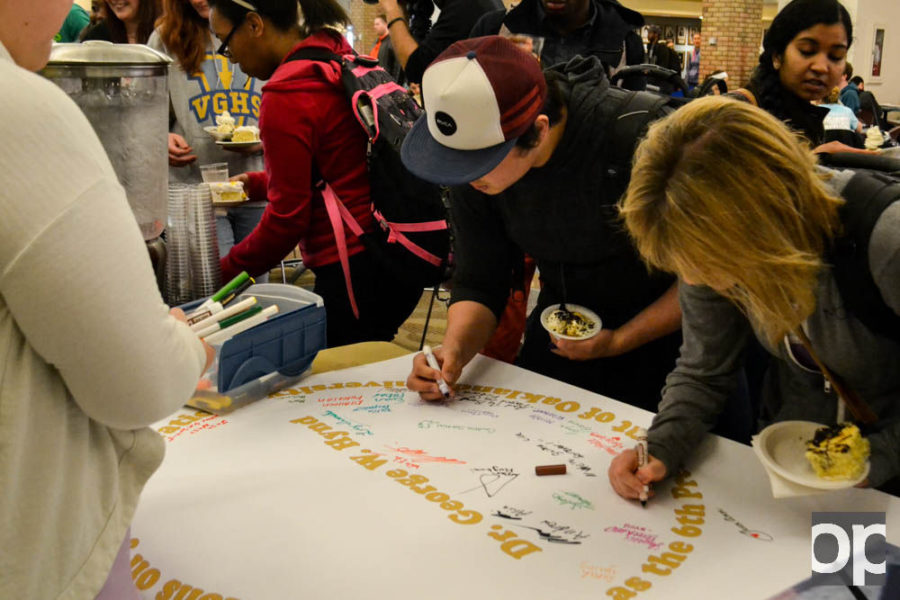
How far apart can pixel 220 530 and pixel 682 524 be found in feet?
2.20

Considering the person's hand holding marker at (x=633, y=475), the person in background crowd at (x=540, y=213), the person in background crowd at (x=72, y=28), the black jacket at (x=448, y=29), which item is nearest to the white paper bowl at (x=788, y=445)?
the person's hand holding marker at (x=633, y=475)

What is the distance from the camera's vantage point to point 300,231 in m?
2.18

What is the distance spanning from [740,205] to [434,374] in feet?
2.62

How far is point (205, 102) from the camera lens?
119 inches

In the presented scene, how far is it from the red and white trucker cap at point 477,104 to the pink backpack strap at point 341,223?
27.6 inches

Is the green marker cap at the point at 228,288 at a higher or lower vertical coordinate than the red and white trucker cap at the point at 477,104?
lower

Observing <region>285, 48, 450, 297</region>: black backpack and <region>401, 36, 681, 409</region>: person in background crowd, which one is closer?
<region>401, 36, 681, 409</region>: person in background crowd

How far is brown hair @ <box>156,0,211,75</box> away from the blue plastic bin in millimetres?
1160

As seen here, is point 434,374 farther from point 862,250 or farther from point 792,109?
point 792,109

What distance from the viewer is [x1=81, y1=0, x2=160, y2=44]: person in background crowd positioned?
3166mm

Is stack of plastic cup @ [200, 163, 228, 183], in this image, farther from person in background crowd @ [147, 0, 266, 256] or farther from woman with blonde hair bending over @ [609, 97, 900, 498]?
woman with blonde hair bending over @ [609, 97, 900, 498]

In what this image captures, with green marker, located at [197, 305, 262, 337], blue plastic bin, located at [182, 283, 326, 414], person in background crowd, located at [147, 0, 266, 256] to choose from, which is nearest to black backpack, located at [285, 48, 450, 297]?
blue plastic bin, located at [182, 283, 326, 414]

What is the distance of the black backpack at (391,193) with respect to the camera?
2125mm

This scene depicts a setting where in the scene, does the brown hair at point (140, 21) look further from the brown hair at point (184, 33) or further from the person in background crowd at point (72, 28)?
the person in background crowd at point (72, 28)
